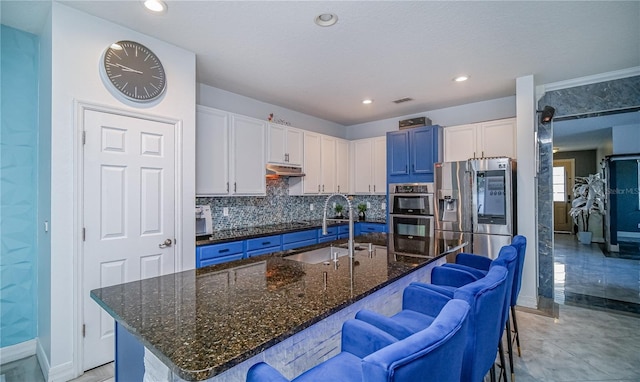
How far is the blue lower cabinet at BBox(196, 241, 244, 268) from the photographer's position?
2.92 meters

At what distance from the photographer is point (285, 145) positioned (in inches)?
167

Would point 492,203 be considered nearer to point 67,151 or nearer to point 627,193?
point 627,193

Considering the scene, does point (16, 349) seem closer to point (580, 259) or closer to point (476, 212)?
point (476, 212)

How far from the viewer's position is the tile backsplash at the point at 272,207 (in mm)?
3793

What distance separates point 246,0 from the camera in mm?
2061

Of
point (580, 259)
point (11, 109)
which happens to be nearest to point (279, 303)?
point (11, 109)

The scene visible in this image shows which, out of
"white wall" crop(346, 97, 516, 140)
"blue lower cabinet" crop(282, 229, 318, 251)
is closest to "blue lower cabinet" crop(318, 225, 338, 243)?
"blue lower cabinet" crop(282, 229, 318, 251)

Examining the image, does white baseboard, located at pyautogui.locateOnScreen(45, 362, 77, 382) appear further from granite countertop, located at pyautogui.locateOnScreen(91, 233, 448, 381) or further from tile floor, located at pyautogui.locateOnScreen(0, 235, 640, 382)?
granite countertop, located at pyautogui.locateOnScreen(91, 233, 448, 381)

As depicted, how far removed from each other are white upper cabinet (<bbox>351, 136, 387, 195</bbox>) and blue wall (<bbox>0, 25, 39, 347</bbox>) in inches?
166

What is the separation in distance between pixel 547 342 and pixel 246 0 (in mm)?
3735

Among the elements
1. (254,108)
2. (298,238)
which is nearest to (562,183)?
(298,238)

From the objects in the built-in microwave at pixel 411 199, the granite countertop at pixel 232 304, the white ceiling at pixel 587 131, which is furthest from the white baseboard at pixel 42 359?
the white ceiling at pixel 587 131

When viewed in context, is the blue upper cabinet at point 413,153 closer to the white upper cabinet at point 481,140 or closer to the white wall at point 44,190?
the white upper cabinet at point 481,140

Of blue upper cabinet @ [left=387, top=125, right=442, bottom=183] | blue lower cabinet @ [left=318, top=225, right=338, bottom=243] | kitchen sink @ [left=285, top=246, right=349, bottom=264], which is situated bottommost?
blue lower cabinet @ [left=318, top=225, right=338, bottom=243]
